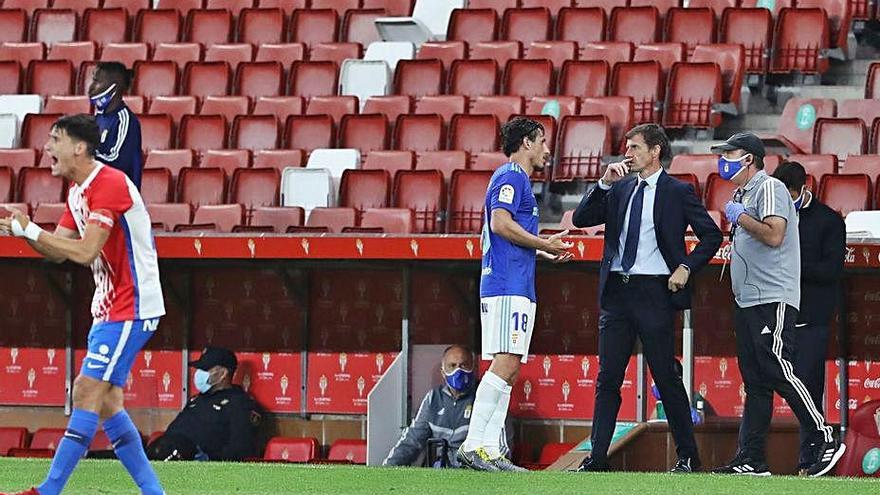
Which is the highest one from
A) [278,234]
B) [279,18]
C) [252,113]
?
[279,18]

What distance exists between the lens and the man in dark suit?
851 centimetres

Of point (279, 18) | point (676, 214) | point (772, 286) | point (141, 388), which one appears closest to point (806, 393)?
point (772, 286)

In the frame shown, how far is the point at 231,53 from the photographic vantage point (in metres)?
15.5

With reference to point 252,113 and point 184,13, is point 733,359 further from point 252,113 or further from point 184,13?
point 184,13

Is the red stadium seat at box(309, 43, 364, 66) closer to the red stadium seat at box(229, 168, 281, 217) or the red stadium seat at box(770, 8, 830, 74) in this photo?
the red stadium seat at box(229, 168, 281, 217)

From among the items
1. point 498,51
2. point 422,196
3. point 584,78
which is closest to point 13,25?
point 498,51

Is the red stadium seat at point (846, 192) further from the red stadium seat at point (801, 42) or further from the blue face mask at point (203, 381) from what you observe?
the blue face mask at point (203, 381)

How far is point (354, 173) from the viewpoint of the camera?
12422mm

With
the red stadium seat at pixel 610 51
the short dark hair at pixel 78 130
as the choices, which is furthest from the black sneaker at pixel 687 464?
the red stadium seat at pixel 610 51

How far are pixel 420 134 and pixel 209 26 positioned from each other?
12.6 ft

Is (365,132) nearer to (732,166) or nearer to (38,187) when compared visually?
(38,187)

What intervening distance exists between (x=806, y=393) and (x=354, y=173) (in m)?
4.80

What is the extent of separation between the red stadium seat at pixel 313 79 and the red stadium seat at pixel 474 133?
1915 millimetres

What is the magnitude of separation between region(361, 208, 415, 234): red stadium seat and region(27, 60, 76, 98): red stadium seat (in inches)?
178
